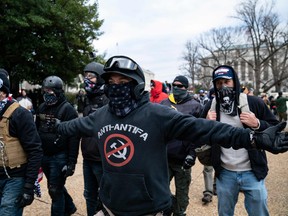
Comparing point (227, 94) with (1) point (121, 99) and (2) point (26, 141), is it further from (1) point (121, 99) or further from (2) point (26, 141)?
(2) point (26, 141)

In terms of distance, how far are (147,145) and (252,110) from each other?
133 cm

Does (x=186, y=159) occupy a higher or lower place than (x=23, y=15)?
lower

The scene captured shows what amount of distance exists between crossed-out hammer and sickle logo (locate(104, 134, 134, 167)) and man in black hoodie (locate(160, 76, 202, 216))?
1.71m

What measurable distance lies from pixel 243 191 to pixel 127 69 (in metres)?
1.71

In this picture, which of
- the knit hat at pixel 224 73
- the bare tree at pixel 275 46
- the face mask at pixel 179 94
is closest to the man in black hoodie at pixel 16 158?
the knit hat at pixel 224 73

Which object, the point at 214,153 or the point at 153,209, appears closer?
the point at 153,209

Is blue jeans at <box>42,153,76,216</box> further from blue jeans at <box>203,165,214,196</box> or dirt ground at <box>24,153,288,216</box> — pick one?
blue jeans at <box>203,165,214,196</box>

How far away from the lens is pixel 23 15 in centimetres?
1207

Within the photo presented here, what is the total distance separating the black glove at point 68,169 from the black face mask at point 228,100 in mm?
2033

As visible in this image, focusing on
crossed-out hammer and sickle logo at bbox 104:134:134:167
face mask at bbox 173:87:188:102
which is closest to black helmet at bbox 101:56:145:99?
crossed-out hammer and sickle logo at bbox 104:134:134:167

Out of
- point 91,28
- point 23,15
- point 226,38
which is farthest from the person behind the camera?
point 226,38

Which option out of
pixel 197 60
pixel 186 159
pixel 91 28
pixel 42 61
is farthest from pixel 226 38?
pixel 186 159

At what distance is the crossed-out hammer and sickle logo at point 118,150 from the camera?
1982 mm

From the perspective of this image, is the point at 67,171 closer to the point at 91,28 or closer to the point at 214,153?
the point at 214,153
